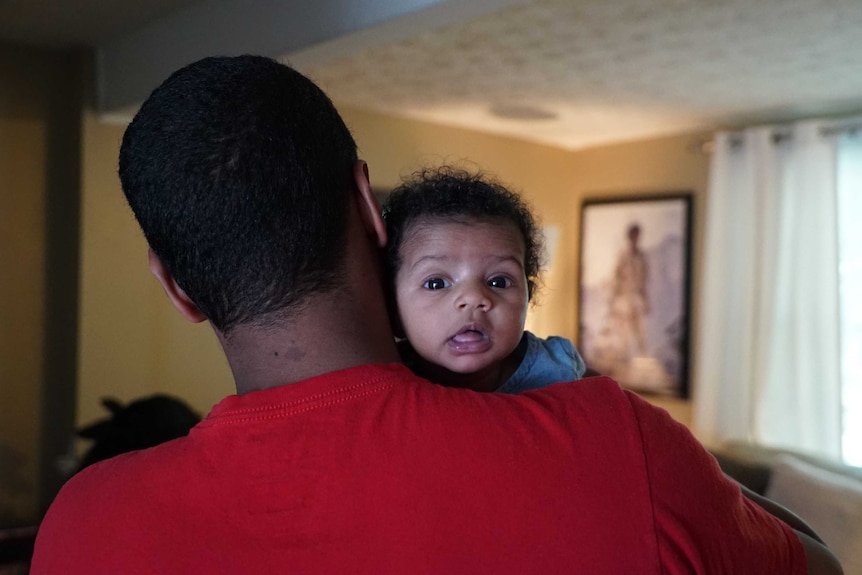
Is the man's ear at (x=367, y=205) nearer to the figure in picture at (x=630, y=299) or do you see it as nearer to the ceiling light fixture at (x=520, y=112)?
the ceiling light fixture at (x=520, y=112)

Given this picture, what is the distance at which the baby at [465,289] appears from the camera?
987 mm

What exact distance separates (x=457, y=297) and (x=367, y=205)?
28 cm

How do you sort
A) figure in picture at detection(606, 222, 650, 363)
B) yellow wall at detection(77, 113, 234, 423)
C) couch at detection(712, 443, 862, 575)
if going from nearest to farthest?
couch at detection(712, 443, 862, 575), yellow wall at detection(77, 113, 234, 423), figure in picture at detection(606, 222, 650, 363)

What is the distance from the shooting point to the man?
0.60 m

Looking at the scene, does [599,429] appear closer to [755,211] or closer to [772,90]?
[772,90]

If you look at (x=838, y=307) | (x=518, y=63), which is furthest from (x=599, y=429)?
(x=838, y=307)

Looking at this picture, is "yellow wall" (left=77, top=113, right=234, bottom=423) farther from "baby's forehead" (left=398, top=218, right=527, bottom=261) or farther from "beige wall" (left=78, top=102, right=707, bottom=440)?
"baby's forehead" (left=398, top=218, right=527, bottom=261)

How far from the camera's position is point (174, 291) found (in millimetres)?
766

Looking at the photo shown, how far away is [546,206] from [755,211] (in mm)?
1169

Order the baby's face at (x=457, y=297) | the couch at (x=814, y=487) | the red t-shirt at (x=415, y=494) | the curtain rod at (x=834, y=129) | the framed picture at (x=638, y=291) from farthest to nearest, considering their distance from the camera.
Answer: the framed picture at (x=638, y=291), the curtain rod at (x=834, y=129), the couch at (x=814, y=487), the baby's face at (x=457, y=297), the red t-shirt at (x=415, y=494)

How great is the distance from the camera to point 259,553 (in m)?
0.61

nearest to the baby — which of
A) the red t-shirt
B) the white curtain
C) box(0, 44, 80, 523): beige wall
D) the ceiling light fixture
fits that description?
the red t-shirt

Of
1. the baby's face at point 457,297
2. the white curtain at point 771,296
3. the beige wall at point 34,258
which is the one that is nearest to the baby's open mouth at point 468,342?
the baby's face at point 457,297

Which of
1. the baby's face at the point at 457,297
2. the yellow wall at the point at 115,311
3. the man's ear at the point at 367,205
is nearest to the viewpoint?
the man's ear at the point at 367,205
